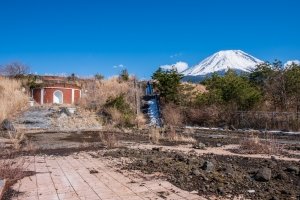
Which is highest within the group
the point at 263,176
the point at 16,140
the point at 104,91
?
the point at 104,91

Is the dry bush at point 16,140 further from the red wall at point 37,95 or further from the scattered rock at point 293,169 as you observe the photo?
the red wall at point 37,95

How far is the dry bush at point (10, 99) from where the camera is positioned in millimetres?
27288

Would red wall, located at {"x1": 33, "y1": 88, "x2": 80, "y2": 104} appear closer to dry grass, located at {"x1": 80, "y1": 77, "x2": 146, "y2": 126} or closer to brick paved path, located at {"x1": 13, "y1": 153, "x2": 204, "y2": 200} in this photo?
dry grass, located at {"x1": 80, "y1": 77, "x2": 146, "y2": 126}

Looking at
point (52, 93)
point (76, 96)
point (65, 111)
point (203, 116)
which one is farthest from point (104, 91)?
point (203, 116)

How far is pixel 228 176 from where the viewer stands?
7.78 metres

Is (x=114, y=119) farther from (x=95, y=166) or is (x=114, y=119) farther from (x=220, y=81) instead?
(x=95, y=166)

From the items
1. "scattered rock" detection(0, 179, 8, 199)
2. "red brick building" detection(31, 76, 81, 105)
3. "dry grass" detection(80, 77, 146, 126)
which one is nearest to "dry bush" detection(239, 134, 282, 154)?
"scattered rock" detection(0, 179, 8, 199)

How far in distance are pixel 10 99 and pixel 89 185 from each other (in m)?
26.7

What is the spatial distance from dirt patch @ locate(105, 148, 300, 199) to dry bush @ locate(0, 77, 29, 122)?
18.3m

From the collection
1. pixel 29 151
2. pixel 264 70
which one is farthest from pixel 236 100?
pixel 29 151

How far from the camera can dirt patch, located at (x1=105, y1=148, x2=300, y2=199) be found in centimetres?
668

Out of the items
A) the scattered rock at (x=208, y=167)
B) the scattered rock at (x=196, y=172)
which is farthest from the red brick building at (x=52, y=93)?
the scattered rock at (x=196, y=172)

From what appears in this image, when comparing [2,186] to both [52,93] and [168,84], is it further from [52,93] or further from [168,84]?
[52,93]

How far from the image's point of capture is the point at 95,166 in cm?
939
